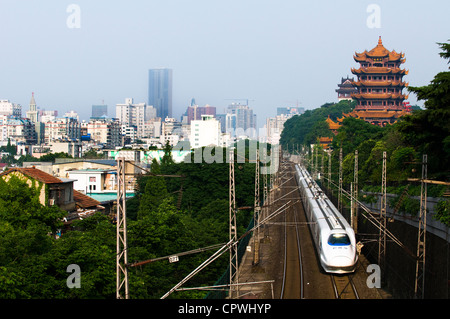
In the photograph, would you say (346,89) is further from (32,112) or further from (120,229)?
(120,229)

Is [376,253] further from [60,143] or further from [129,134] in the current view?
[129,134]

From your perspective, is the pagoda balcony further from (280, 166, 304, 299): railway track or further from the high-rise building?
the high-rise building

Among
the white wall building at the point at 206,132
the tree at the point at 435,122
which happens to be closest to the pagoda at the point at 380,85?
the white wall building at the point at 206,132

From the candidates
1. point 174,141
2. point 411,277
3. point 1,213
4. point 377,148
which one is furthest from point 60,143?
point 411,277

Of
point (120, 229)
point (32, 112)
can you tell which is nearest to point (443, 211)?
point (120, 229)

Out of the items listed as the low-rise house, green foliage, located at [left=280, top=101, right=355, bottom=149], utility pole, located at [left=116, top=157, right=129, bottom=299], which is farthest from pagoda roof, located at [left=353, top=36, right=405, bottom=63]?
utility pole, located at [left=116, top=157, right=129, bottom=299]

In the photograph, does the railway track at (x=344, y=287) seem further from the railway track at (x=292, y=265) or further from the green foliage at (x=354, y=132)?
the green foliage at (x=354, y=132)
